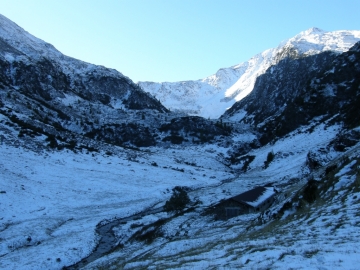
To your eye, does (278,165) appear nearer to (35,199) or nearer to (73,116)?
(35,199)

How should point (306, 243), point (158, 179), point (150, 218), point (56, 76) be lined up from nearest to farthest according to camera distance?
point (306, 243) < point (150, 218) < point (158, 179) < point (56, 76)

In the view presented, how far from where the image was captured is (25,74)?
440 ft

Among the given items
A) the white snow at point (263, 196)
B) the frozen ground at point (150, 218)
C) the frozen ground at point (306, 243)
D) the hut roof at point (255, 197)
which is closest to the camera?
the frozen ground at point (306, 243)

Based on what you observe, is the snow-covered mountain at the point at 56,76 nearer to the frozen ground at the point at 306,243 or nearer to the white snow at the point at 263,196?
the white snow at the point at 263,196

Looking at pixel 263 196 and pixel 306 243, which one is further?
pixel 263 196

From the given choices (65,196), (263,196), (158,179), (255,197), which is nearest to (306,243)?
(255,197)

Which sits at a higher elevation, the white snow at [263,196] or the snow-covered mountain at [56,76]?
the snow-covered mountain at [56,76]

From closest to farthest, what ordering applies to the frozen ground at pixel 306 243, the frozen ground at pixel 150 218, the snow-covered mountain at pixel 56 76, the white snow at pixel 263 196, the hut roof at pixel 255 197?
the frozen ground at pixel 306 243
the frozen ground at pixel 150 218
the white snow at pixel 263 196
the hut roof at pixel 255 197
the snow-covered mountain at pixel 56 76

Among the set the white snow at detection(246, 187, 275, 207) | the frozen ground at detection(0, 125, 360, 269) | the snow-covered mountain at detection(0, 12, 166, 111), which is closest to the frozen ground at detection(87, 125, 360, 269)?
the frozen ground at detection(0, 125, 360, 269)

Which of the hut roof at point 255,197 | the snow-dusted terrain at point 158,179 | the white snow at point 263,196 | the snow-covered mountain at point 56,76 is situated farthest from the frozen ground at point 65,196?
the snow-covered mountain at point 56,76

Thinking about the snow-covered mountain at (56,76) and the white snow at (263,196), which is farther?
the snow-covered mountain at (56,76)

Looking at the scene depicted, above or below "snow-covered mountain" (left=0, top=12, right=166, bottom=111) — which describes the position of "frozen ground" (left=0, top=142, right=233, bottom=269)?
below

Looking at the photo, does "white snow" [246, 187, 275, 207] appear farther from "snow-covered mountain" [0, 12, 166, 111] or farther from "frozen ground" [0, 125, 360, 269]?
"snow-covered mountain" [0, 12, 166, 111]

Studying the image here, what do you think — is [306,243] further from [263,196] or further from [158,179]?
[158,179]
